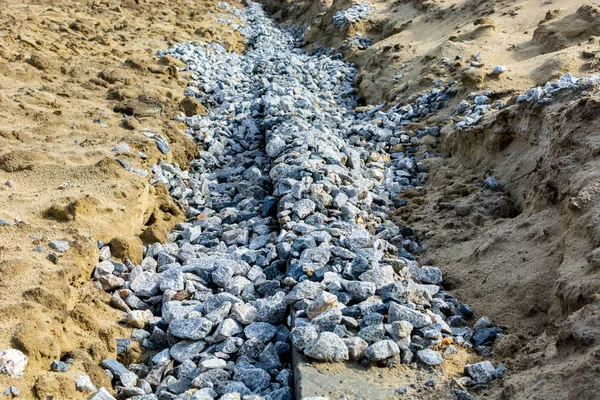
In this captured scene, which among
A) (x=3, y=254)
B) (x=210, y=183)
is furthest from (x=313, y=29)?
(x=3, y=254)

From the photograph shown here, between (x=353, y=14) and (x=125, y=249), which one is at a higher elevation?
(x=353, y=14)

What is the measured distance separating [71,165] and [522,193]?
164 inches

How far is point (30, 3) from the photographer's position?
1048 cm

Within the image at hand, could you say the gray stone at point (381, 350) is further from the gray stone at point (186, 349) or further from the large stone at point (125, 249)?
the large stone at point (125, 249)

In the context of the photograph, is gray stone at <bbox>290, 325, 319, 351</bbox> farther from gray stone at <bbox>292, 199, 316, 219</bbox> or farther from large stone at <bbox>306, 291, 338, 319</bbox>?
gray stone at <bbox>292, 199, 316, 219</bbox>

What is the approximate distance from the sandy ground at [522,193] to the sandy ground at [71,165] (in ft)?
8.20

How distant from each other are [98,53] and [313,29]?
6.18 metres

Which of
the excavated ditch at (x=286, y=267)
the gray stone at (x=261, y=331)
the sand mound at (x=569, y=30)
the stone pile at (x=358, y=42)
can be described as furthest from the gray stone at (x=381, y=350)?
the stone pile at (x=358, y=42)

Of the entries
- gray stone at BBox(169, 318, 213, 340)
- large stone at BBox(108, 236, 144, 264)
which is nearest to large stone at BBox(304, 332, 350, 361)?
gray stone at BBox(169, 318, 213, 340)

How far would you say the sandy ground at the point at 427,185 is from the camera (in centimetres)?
323

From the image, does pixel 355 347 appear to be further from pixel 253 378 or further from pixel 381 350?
pixel 253 378

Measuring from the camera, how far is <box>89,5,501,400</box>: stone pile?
10.8 feet

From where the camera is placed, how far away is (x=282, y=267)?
435cm

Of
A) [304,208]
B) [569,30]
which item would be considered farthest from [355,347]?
[569,30]
